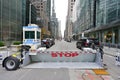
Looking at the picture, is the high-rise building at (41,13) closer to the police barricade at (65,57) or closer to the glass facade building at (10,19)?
the glass facade building at (10,19)

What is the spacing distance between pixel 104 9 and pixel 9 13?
91.7ft

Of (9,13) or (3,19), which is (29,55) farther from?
(9,13)

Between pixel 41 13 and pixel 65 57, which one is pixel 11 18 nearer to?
pixel 65 57

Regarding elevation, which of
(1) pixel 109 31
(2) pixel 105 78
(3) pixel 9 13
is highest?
(3) pixel 9 13

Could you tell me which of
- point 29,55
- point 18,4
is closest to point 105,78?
point 29,55

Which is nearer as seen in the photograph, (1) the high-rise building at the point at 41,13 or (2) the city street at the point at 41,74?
(2) the city street at the point at 41,74

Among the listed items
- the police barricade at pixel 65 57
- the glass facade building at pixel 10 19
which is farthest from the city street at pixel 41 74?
the glass facade building at pixel 10 19

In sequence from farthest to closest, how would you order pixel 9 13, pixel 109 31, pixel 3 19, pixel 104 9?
pixel 104 9 < pixel 109 31 < pixel 9 13 < pixel 3 19

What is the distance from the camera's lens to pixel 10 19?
5084 cm

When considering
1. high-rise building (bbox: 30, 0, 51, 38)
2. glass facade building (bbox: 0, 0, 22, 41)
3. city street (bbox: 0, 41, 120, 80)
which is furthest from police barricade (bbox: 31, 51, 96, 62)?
high-rise building (bbox: 30, 0, 51, 38)

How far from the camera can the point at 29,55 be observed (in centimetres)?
1453

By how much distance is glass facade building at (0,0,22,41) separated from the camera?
145 feet

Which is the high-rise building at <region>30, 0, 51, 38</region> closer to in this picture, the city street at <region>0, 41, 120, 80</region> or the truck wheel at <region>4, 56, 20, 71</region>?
the truck wheel at <region>4, 56, 20, 71</region>

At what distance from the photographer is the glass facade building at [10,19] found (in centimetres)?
4428
